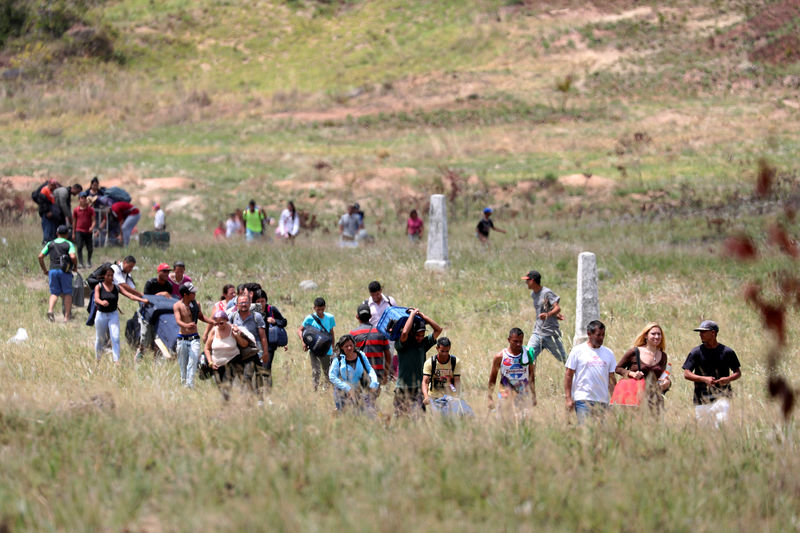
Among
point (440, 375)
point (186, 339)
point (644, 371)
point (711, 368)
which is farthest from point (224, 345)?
point (711, 368)

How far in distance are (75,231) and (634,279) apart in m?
9.94

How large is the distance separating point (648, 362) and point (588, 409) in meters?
0.97

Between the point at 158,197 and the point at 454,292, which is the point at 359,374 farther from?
the point at 158,197

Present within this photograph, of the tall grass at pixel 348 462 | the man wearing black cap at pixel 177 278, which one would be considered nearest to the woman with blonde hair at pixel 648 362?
the tall grass at pixel 348 462

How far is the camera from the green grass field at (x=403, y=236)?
19.3 ft

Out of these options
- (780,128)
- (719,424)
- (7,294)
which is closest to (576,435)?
(719,424)

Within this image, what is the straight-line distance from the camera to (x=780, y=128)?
41781mm

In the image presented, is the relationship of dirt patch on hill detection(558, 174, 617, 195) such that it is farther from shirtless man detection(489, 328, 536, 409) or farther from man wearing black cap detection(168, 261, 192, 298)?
shirtless man detection(489, 328, 536, 409)

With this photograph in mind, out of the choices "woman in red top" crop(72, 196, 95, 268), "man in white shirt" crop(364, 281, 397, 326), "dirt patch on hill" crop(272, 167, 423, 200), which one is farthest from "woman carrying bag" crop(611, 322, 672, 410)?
"dirt patch on hill" crop(272, 167, 423, 200)

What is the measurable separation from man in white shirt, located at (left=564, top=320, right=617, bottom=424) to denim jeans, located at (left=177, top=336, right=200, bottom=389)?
401 centimetres

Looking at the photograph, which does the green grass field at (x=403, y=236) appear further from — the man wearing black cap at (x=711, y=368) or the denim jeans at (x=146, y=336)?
the man wearing black cap at (x=711, y=368)

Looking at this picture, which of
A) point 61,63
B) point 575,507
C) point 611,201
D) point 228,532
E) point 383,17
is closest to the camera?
point 228,532

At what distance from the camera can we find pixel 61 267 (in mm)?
13484

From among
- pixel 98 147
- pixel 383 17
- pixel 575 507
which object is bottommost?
pixel 575 507
